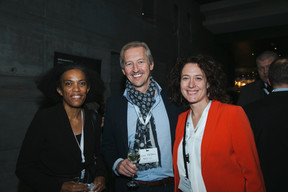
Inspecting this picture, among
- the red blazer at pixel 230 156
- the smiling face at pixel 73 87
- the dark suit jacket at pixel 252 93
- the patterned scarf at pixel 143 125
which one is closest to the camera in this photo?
the red blazer at pixel 230 156

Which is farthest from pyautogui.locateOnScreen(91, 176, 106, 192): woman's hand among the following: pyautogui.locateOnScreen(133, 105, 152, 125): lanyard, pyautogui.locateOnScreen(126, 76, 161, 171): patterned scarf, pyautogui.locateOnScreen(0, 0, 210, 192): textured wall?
pyautogui.locateOnScreen(0, 0, 210, 192): textured wall

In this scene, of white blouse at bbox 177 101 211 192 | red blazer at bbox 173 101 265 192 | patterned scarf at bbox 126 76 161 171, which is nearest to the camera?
red blazer at bbox 173 101 265 192

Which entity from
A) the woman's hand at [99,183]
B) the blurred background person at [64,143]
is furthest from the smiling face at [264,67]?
the woman's hand at [99,183]

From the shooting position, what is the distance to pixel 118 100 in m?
2.02

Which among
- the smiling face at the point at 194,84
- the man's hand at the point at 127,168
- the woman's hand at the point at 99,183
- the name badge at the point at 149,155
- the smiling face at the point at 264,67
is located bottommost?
the woman's hand at the point at 99,183

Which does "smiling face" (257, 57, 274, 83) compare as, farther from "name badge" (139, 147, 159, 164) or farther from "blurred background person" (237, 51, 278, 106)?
"name badge" (139, 147, 159, 164)

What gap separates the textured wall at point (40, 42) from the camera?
9.18 feet

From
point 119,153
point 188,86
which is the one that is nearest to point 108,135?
point 119,153

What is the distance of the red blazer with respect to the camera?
1.35 metres

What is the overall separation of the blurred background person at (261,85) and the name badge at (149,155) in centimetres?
218

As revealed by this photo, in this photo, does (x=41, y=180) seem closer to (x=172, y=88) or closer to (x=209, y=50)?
(x=172, y=88)

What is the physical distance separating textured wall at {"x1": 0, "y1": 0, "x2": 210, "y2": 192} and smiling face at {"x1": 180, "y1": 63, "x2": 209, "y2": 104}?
2.50 meters

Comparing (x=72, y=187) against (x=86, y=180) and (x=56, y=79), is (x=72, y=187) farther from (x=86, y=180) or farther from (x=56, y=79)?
(x=56, y=79)

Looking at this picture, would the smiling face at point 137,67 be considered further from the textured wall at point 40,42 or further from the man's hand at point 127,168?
the textured wall at point 40,42
